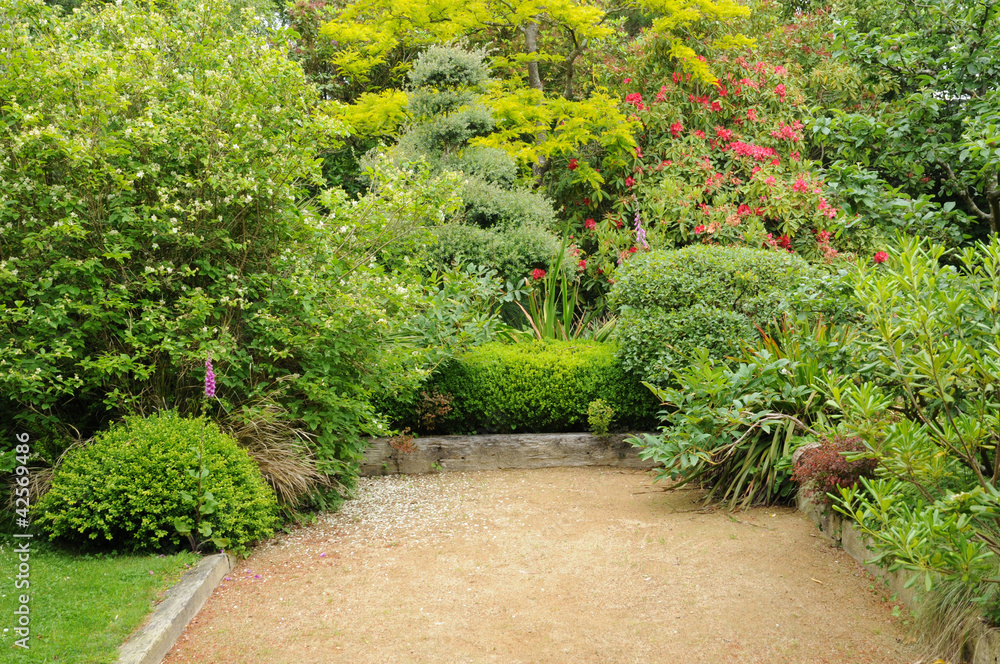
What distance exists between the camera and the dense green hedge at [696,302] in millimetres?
6168

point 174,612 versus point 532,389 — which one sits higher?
point 532,389

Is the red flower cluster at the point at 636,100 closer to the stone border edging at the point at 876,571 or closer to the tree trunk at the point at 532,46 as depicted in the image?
the tree trunk at the point at 532,46

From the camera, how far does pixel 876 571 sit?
3.75m

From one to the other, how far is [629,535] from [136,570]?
276 cm

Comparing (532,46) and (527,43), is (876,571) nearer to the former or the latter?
(532,46)

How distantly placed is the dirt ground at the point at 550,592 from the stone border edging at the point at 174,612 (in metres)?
0.06

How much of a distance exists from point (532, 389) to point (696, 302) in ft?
5.25

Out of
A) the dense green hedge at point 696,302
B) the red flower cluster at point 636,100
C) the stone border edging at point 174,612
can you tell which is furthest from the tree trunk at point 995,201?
the red flower cluster at point 636,100

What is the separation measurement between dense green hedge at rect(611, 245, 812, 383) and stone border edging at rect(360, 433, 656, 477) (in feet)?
2.54

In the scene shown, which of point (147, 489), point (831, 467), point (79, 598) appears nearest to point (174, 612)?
point (79, 598)

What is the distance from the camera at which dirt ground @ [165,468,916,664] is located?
315 cm
